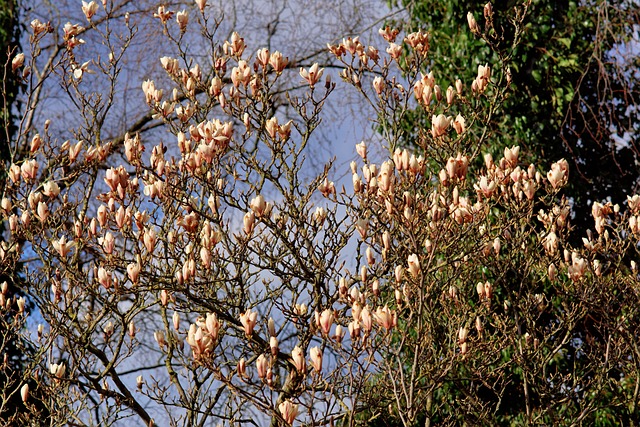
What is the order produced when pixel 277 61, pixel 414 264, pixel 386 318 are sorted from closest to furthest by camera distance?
pixel 386 318
pixel 414 264
pixel 277 61

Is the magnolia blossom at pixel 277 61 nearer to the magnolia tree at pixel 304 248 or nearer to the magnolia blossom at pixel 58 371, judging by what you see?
the magnolia tree at pixel 304 248

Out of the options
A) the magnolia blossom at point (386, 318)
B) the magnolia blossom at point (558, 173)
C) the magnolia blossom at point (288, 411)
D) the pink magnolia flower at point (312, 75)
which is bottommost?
the magnolia blossom at point (288, 411)

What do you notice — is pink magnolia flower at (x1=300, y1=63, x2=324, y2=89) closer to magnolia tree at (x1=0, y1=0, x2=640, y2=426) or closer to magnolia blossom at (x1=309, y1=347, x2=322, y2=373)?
magnolia tree at (x1=0, y1=0, x2=640, y2=426)

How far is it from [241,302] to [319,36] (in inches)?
192

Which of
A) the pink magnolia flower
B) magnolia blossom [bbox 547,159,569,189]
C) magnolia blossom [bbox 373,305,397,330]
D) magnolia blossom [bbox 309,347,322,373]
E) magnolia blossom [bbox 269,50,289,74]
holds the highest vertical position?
magnolia blossom [bbox 269,50,289,74]

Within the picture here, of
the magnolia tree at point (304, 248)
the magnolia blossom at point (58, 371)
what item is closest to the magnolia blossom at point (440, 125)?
the magnolia tree at point (304, 248)

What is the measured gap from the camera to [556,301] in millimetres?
5941

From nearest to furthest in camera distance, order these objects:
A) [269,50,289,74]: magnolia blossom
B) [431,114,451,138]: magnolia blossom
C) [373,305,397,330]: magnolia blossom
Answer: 1. [373,305,397,330]: magnolia blossom
2. [431,114,451,138]: magnolia blossom
3. [269,50,289,74]: magnolia blossom

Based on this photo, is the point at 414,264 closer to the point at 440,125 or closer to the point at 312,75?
the point at 440,125

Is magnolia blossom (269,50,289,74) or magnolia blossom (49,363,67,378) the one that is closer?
magnolia blossom (269,50,289,74)

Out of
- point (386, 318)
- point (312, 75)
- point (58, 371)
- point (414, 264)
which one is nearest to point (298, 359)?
point (386, 318)

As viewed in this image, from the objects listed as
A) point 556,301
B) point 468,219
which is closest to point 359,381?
point 468,219

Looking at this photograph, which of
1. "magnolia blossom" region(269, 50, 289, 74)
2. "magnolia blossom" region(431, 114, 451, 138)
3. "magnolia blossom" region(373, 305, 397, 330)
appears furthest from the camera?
"magnolia blossom" region(269, 50, 289, 74)

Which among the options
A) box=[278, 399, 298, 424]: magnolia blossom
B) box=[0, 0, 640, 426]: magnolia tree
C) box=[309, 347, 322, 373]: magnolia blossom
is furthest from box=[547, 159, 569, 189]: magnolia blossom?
box=[278, 399, 298, 424]: magnolia blossom
